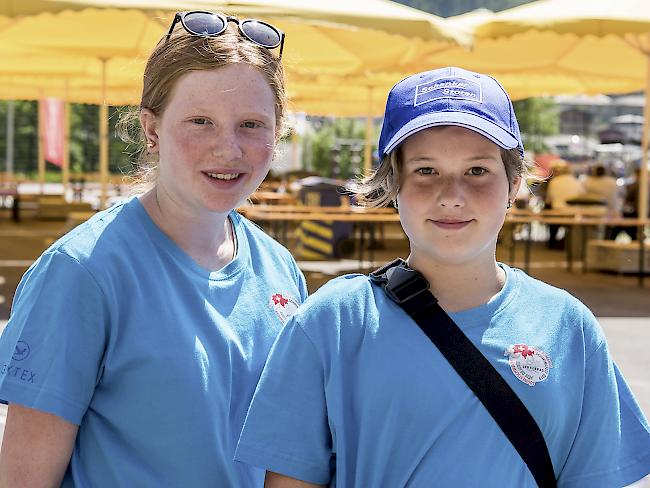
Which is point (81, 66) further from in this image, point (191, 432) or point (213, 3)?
point (191, 432)

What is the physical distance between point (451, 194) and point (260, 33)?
61 centimetres

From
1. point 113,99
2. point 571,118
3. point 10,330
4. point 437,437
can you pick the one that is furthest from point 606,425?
point 571,118

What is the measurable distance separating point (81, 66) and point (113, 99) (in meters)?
4.85

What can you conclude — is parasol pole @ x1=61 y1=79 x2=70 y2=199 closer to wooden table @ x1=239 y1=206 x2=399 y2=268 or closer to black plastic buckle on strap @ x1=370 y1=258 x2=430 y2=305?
wooden table @ x1=239 y1=206 x2=399 y2=268

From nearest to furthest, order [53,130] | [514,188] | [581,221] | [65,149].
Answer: [514,188], [581,221], [65,149], [53,130]

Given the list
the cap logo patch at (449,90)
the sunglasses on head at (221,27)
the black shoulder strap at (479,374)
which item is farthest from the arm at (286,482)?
the sunglasses on head at (221,27)

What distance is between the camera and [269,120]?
2.08 m

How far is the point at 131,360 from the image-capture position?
1.82 metres

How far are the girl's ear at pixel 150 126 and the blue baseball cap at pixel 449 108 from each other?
49 cm

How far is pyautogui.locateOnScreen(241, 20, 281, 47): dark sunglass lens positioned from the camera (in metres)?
2.11

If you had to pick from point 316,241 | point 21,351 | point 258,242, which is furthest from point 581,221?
point 21,351

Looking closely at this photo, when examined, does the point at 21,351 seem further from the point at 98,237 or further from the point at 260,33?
the point at 260,33

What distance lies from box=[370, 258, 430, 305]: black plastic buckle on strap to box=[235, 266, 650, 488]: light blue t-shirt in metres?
0.02

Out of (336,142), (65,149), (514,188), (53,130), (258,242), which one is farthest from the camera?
(336,142)
